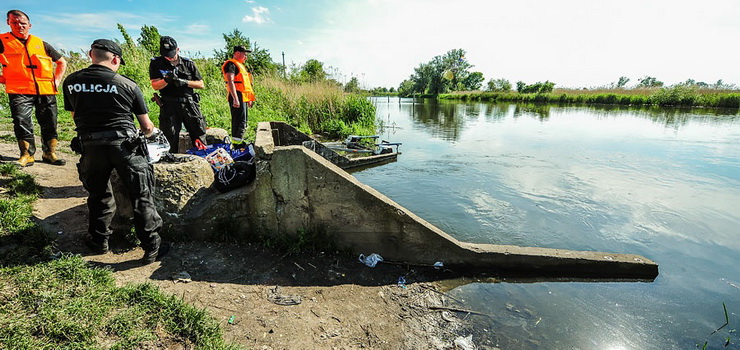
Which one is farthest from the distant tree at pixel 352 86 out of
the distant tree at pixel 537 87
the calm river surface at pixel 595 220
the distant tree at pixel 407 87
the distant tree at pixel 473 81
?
the distant tree at pixel 473 81

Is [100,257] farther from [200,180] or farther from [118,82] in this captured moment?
[118,82]

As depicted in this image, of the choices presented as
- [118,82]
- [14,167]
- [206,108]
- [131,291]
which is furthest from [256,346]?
[206,108]

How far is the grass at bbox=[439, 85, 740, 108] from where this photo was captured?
2859 centimetres

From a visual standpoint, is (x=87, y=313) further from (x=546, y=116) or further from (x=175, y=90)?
(x=546, y=116)

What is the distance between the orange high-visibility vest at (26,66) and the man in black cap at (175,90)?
1374 millimetres

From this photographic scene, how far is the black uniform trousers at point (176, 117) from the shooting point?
450 centimetres

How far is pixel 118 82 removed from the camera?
8.77ft

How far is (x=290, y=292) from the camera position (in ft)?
9.73

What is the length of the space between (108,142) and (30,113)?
10.4 ft

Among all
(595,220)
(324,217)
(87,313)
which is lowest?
(595,220)

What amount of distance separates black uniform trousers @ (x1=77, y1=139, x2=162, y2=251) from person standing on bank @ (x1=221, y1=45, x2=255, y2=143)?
2.88 m

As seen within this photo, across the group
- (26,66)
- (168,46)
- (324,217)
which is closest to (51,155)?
(26,66)

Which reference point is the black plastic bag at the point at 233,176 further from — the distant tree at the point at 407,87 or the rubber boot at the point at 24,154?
the distant tree at the point at 407,87

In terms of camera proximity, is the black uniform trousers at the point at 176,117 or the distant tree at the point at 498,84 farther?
the distant tree at the point at 498,84
